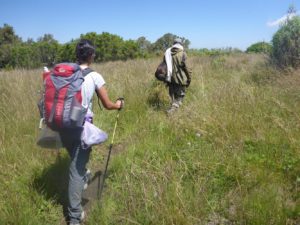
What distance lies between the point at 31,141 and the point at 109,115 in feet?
6.64

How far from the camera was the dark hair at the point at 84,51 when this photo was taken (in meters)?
3.15

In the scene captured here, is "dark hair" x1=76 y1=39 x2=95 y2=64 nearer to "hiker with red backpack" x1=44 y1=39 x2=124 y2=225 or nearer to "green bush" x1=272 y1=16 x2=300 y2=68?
"hiker with red backpack" x1=44 y1=39 x2=124 y2=225

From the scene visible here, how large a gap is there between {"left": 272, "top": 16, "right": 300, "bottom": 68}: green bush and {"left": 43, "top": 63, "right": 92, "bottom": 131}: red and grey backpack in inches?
265

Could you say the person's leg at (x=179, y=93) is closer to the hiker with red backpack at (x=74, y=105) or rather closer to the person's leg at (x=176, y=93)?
the person's leg at (x=176, y=93)

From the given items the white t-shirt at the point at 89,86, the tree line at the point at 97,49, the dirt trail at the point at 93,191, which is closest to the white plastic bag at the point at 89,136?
the white t-shirt at the point at 89,86

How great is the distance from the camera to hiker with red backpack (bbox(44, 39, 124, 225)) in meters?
2.75

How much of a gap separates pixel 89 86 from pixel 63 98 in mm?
365

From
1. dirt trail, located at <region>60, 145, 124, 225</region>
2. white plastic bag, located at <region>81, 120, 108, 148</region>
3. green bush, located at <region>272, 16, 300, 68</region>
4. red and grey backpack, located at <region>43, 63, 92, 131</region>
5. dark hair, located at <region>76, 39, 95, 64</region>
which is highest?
green bush, located at <region>272, 16, 300, 68</region>

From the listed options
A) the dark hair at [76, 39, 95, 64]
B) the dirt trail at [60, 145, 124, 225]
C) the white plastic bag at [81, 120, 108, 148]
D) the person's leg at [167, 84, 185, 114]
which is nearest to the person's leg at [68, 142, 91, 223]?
the white plastic bag at [81, 120, 108, 148]

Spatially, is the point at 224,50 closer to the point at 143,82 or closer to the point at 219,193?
the point at 143,82

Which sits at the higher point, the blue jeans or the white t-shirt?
the white t-shirt

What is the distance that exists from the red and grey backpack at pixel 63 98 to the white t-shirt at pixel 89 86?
0.16m

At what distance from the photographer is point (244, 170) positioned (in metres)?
3.36

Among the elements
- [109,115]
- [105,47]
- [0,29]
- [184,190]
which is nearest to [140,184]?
[184,190]
